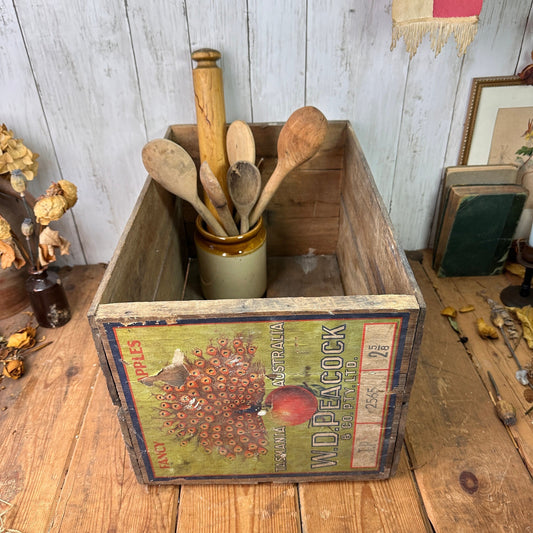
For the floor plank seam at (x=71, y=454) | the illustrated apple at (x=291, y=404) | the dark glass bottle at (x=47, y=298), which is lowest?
the floor plank seam at (x=71, y=454)

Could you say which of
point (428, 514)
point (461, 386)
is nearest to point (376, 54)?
point (461, 386)

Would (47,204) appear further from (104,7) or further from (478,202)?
(478,202)

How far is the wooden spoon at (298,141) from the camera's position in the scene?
76 cm

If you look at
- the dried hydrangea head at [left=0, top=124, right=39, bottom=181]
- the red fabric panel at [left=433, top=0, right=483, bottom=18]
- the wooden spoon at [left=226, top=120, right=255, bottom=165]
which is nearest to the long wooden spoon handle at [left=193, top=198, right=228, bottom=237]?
the wooden spoon at [left=226, top=120, right=255, bottom=165]

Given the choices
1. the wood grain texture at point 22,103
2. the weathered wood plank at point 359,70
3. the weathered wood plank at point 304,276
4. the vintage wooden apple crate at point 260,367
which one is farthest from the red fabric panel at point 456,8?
the wood grain texture at point 22,103

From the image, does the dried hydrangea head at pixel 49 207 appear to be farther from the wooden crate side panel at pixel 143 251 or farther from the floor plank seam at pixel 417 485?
the floor plank seam at pixel 417 485

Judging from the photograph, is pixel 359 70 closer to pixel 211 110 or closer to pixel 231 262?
pixel 211 110

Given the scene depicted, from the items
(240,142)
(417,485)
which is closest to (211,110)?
(240,142)

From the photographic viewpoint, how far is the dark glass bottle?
91cm

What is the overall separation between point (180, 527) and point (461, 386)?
482 millimetres

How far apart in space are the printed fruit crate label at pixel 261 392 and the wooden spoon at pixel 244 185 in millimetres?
321

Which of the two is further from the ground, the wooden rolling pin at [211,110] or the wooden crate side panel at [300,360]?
the wooden rolling pin at [211,110]

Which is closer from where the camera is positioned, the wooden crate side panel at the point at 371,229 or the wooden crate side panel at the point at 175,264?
the wooden crate side panel at the point at 371,229

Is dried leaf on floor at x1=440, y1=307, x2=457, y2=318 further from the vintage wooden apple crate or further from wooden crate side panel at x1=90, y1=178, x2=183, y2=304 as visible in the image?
wooden crate side panel at x1=90, y1=178, x2=183, y2=304
